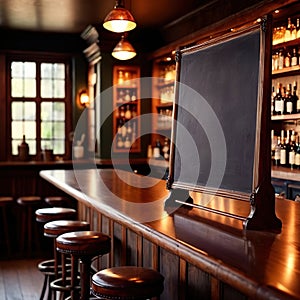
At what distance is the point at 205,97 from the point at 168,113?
5325mm

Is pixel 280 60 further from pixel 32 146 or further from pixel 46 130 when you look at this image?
pixel 32 146

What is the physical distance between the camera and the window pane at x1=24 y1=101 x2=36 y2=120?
8.65 meters

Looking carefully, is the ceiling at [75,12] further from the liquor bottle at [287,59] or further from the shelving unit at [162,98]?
the liquor bottle at [287,59]

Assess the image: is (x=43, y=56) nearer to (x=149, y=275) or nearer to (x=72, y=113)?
(x=72, y=113)

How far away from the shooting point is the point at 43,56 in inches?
339

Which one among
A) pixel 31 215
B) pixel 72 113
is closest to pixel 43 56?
pixel 72 113

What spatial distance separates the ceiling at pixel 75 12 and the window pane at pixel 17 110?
116 centimetres

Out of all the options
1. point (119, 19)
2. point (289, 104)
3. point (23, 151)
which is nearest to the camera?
point (119, 19)

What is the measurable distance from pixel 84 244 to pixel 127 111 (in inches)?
204

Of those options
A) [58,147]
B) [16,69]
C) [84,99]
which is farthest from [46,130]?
[16,69]

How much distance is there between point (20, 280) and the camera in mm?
5605

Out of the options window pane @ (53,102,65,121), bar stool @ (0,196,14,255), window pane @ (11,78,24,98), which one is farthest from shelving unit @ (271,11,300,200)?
window pane @ (11,78,24,98)

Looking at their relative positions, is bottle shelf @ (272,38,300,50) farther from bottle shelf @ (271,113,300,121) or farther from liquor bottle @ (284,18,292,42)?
bottle shelf @ (271,113,300,121)

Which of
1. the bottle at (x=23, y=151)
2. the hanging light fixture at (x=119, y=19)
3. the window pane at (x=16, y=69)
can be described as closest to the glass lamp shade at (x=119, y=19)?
the hanging light fixture at (x=119, y=19)
